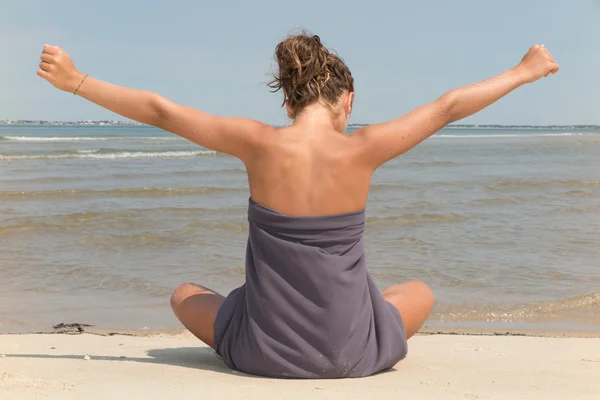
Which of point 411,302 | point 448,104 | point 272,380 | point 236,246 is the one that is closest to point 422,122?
point 448,104

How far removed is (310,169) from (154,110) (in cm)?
64

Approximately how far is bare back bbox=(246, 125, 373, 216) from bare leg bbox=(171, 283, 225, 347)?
704 millimetres

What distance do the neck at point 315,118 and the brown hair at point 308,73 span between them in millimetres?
22

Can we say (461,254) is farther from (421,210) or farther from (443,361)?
(443,361)

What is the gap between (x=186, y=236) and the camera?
863cm

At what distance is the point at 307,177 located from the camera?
2.93 m

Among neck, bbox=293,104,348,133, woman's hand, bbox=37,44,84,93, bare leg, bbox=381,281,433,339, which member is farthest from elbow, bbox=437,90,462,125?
woman's hand, bbox=37,44,84,93

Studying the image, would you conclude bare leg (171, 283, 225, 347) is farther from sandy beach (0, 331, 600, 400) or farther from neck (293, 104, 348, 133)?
neck (293, 104, 348, 133)

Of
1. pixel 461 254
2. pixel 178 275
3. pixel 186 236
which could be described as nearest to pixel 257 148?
pixel 178 275

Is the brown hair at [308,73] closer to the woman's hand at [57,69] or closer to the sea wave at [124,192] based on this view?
the woman's hand at [57,69]

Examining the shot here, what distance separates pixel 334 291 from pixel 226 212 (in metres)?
7.77

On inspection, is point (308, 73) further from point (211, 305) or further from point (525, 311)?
point (525, 311)

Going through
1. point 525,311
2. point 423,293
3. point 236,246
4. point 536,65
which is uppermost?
point 536,65

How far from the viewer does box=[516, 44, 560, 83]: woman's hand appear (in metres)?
3.08
